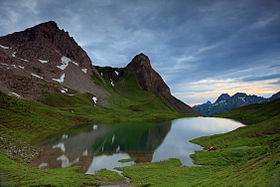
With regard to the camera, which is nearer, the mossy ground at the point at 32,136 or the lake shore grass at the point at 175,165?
the lake shore grass at the point at 175,165

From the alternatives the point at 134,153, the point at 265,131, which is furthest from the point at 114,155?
the point at 265,131

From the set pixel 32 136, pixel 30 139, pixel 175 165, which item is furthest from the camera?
pixel 32 136

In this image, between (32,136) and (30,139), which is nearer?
(30,139)

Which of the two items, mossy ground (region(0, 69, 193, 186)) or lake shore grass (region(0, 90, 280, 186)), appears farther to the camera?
mossy ground (region(0, 69, 193, 186))

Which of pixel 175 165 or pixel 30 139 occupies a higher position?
pixel 30 139

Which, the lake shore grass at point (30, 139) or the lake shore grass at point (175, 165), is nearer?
the lake shore grass at point (175, 165)

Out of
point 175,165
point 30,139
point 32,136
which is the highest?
point 32,136

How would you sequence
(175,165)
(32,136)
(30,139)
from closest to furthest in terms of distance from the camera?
(175,165), (30,139), (32,136)

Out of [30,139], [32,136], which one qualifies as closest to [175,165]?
[30,139]

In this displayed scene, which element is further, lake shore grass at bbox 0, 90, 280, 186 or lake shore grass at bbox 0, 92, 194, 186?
lake shore grass at bbox 0, 92, 194, 186

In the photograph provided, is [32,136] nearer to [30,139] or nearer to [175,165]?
[30,139]

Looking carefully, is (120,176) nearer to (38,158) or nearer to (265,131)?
(38,158)

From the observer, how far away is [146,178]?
95.1ft

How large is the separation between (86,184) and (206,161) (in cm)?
2738
